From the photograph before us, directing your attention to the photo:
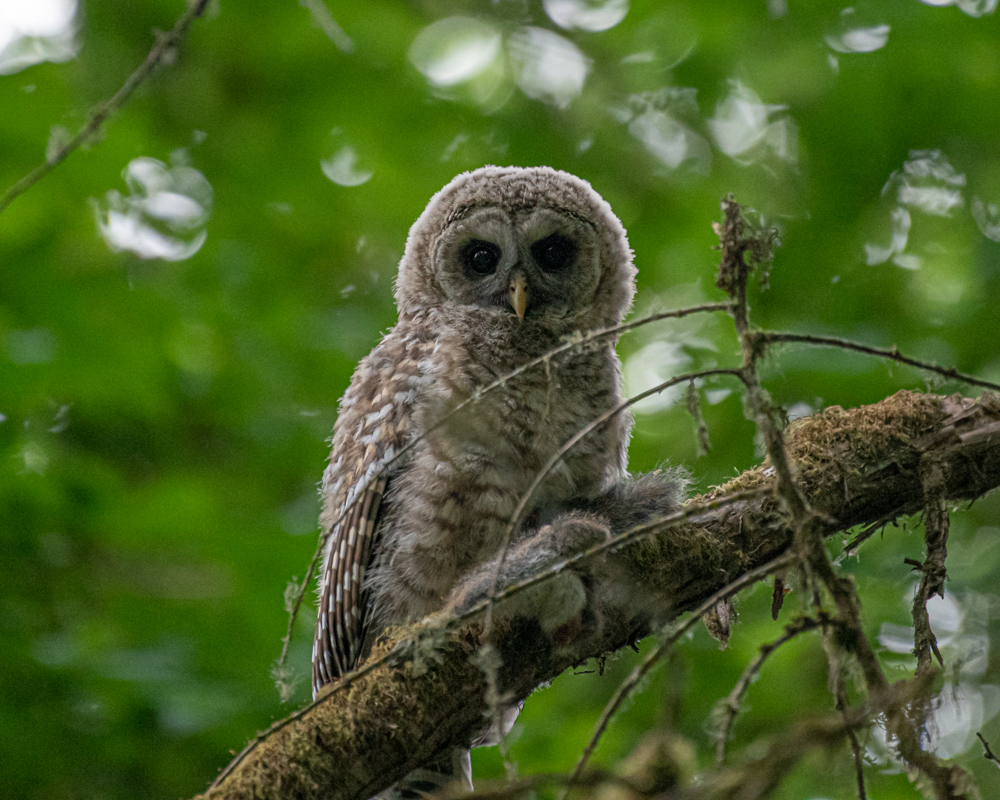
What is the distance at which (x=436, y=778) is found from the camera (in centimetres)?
276

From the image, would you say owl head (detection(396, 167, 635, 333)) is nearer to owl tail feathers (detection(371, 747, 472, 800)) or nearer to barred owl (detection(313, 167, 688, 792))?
barred owl (detection(313, 167, 688, 792))

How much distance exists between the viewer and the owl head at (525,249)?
3.32 m

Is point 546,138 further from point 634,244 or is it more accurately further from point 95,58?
point 95,58

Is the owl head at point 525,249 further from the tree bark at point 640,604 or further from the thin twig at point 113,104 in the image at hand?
the thin twig at point 113,104

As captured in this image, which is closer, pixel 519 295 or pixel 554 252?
pixel 519 295

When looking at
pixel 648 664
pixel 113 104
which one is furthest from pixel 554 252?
pixel 648 664

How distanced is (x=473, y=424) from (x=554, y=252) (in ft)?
3.58

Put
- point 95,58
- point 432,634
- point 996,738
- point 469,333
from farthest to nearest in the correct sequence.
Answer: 1. point 95,58
2. point 996,738
3. point 469,333
4. point 432,634

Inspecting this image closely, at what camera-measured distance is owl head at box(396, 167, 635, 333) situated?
3320mm

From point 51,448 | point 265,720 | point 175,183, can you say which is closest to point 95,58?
point 175,183

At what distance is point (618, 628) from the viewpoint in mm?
2178

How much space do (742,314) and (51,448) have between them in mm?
3045

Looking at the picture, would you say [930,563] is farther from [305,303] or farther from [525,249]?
[305,303]

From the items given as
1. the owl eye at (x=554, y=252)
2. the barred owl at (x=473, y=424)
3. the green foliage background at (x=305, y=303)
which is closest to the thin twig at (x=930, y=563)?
the barred owl at (x=473, y=424)
